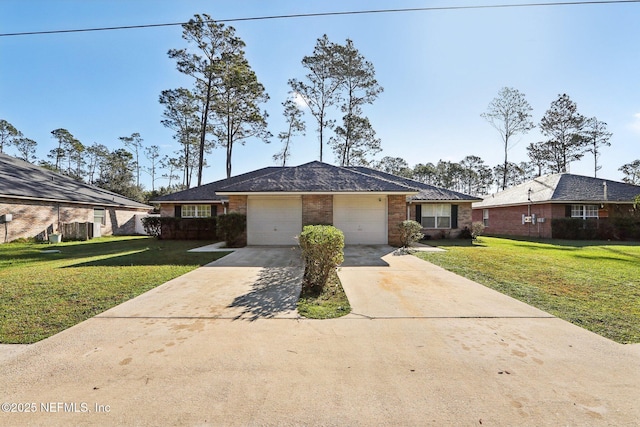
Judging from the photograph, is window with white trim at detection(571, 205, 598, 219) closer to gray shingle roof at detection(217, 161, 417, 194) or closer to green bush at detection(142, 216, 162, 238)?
gray shingle roof at detection(217, 161, 417, 194)

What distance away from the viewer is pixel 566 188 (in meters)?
19.1

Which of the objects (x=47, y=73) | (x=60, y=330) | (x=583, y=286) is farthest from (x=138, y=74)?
(x=583, y=286)

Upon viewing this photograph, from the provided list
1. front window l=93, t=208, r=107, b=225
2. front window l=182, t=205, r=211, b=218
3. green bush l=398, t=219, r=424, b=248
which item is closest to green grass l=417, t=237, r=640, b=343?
green bush l=398, t=219, r=424, b=248

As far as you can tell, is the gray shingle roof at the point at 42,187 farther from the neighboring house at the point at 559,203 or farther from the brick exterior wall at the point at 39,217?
the neighboring house at the point at 559,203

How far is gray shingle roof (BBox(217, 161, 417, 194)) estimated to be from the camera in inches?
472

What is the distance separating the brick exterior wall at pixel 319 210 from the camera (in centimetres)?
1243

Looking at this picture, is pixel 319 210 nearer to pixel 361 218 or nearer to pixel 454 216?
pixel 361 218

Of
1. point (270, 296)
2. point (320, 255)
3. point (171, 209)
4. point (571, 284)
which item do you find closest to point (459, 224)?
point (571, 284)

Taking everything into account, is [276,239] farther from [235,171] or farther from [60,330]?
[235,171]

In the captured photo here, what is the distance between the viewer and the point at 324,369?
9.39ft

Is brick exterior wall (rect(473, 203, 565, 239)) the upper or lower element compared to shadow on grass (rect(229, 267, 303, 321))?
upper

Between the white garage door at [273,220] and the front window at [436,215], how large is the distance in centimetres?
868

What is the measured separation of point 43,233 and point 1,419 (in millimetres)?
19254

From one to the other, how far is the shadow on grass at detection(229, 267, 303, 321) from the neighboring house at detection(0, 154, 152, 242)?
647 inches
